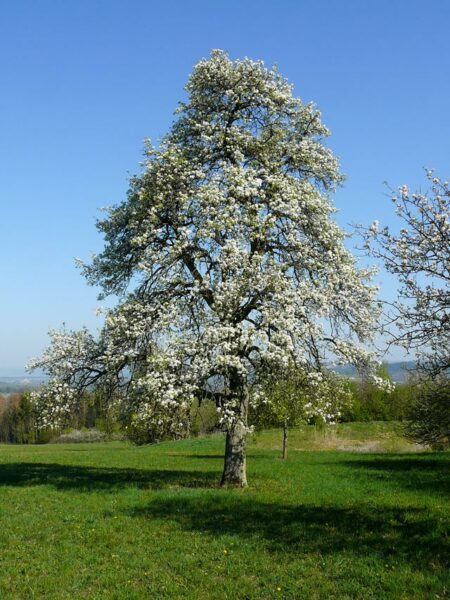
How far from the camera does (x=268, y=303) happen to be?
2036 cm

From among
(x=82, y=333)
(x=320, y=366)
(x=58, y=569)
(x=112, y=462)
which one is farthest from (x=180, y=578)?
(x=112, y=462)

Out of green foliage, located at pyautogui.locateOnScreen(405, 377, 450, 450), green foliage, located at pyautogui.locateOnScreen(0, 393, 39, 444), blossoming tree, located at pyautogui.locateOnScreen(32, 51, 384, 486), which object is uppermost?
blossoming tree, located at pyautogui.locateOnScreen(32, 51, 384, 486)

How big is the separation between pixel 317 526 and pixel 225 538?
2.69 meters

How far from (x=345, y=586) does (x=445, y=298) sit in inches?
233

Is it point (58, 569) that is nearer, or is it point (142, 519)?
point (58, 569)

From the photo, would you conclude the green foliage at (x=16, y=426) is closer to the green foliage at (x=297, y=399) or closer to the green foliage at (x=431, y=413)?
the green foliage at (x=297, y=399)

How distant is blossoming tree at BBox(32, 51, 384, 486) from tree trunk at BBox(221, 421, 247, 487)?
43 mm

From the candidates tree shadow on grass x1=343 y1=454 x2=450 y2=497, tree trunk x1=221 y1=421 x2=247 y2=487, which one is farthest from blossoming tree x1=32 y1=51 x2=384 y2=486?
tree shadow on grass x1=343 y1=454 x2=450 y2=497

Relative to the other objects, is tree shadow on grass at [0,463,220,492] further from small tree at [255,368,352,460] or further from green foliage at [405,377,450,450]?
green foliage at [405,377,450,450]

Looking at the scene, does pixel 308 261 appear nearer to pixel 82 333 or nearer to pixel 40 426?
pixel 82 333

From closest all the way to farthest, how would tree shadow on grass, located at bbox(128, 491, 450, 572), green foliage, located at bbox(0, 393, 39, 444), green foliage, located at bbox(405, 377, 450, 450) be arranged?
green foliage, located at bbox(405, 377, 450, 450) → tree shadow on grass, located at bbox(128, 491, 450, 572) → green foliage, located at bbox(0, 393, 39, 444)

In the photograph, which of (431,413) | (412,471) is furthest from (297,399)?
(412,471)

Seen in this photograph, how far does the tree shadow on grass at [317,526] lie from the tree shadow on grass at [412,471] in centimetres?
617

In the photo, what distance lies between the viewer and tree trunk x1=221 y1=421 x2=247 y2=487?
22516 millimetres
